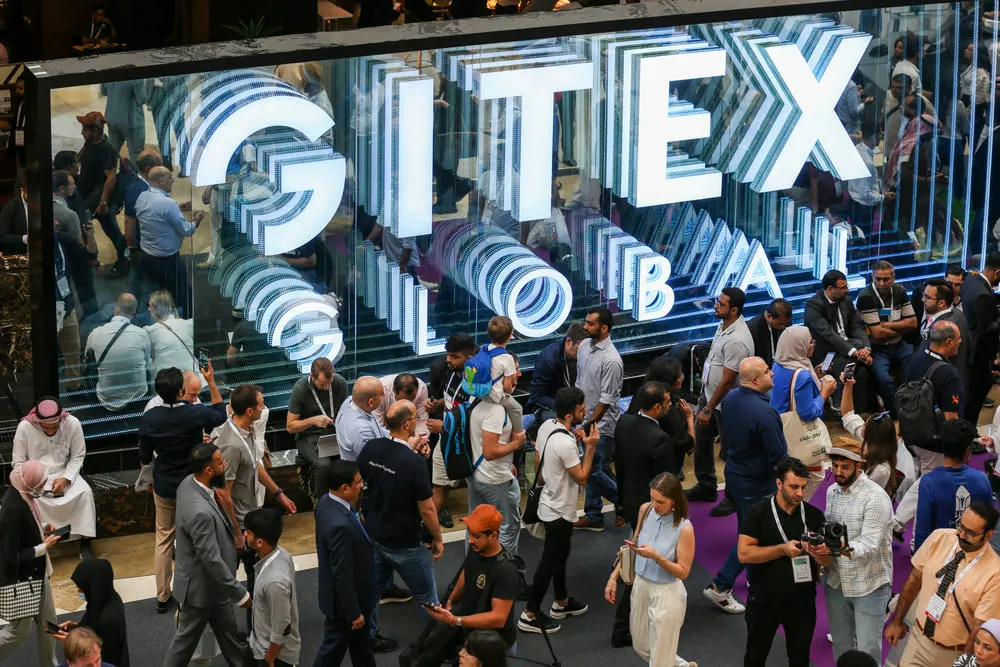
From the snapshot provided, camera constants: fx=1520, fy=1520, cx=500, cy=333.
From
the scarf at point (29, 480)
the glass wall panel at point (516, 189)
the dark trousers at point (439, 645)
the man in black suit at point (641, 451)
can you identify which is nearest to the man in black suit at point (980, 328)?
the glass wall panel at point (516, 189)

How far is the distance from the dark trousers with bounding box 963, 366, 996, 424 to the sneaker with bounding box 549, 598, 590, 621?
3.75 metres

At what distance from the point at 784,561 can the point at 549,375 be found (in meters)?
3.00

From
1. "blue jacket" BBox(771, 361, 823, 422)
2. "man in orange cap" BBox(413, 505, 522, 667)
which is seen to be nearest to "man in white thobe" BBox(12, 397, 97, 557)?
"man in orange cap" BBox(413, 505, 522, 667)

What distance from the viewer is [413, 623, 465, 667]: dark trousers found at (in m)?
6.98

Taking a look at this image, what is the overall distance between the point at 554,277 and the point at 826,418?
238 centimetres

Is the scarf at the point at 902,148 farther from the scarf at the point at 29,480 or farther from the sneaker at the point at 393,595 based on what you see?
the scarf at the point at 29,480

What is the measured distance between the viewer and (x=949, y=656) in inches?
269

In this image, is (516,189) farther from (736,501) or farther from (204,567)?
(204,567)

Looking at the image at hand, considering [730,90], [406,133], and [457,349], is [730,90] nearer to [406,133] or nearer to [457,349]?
[406,133]

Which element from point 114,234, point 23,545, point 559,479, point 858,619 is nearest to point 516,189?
point 114,234

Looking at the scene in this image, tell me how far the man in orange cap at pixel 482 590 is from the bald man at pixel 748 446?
1.95m

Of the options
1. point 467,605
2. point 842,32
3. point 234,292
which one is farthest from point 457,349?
point 842,32

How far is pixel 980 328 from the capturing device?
1062 centimetres

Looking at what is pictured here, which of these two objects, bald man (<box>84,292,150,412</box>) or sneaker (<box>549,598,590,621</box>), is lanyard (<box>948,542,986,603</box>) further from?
bald man (<box>84,292,150,412</box>)
